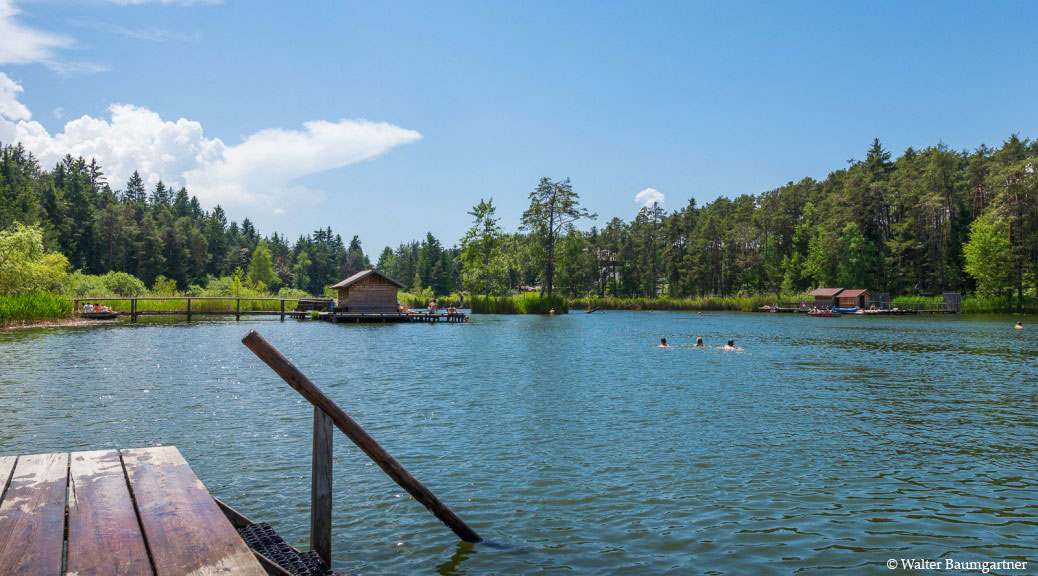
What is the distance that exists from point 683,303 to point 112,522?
354ft

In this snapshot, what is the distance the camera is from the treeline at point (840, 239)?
7931cm

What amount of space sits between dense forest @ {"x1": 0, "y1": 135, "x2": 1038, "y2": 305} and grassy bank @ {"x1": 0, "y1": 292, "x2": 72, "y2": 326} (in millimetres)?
37861

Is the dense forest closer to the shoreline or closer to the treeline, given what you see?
the treeline

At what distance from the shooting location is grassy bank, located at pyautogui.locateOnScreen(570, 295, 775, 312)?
100m

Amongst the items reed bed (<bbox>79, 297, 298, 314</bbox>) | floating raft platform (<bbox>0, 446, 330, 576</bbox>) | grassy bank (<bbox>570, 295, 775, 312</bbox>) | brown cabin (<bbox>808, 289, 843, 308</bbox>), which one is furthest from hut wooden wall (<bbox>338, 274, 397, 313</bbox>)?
brown cabin (<bbox>808, 289, 843, 308</bbox>)

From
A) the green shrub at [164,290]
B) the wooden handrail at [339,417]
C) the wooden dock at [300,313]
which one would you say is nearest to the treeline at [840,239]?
the wooden dock at [300,313]

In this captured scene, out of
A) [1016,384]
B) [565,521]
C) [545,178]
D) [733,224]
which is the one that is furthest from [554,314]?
[565,521]

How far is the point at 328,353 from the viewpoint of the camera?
31.8 metres

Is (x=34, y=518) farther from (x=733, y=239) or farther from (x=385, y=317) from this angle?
(x=733, y=239)

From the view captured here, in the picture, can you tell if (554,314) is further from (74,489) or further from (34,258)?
(74,489)

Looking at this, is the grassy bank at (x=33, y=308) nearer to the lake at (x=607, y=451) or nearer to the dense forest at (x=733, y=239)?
the lake at (x=607, y=451)

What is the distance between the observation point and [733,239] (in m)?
114

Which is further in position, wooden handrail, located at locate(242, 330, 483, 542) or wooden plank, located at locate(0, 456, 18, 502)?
wooden handrail, located at locate(242, 330, 483, 542)

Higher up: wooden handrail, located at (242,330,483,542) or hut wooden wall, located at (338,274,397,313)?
hut wooden wall, located at (338,274,397,313)
